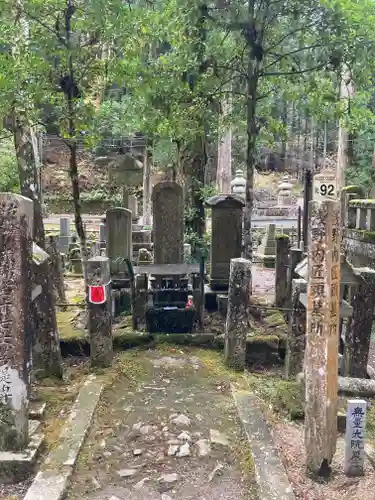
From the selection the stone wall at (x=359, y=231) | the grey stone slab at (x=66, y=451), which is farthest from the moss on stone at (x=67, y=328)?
the stone wall at (x=359, y=231)

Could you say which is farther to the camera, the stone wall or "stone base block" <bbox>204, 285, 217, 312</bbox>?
the stone wall

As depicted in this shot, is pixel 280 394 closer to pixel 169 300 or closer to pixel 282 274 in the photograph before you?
pixel 169 300

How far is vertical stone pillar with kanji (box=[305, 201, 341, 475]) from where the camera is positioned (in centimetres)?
389

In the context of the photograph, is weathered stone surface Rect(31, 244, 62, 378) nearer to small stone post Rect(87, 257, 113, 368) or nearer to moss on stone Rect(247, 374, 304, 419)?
small stone post Rect(87, 257, 113, 368)

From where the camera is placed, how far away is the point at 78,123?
6.79 m

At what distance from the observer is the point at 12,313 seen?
13.6 feet

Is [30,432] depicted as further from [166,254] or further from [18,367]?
[166,254]

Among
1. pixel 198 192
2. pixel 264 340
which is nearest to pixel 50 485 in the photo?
pixel 264 340

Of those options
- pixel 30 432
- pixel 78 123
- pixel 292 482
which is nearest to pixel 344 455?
pixel 292 482

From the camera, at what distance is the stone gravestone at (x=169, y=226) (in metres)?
9.23

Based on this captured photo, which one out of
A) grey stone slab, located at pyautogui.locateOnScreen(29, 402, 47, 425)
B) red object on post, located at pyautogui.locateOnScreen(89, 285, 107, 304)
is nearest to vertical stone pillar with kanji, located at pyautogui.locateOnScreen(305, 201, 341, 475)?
grey stone slab, located at pyautogui.locateOnScreen(29, 402, 47, 425)

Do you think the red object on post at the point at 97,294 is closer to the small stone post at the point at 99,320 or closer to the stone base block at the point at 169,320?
the small stone post at the point at 99,320

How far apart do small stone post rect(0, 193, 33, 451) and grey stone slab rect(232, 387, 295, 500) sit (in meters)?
2.12

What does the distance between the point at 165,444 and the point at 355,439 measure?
1788 mm
